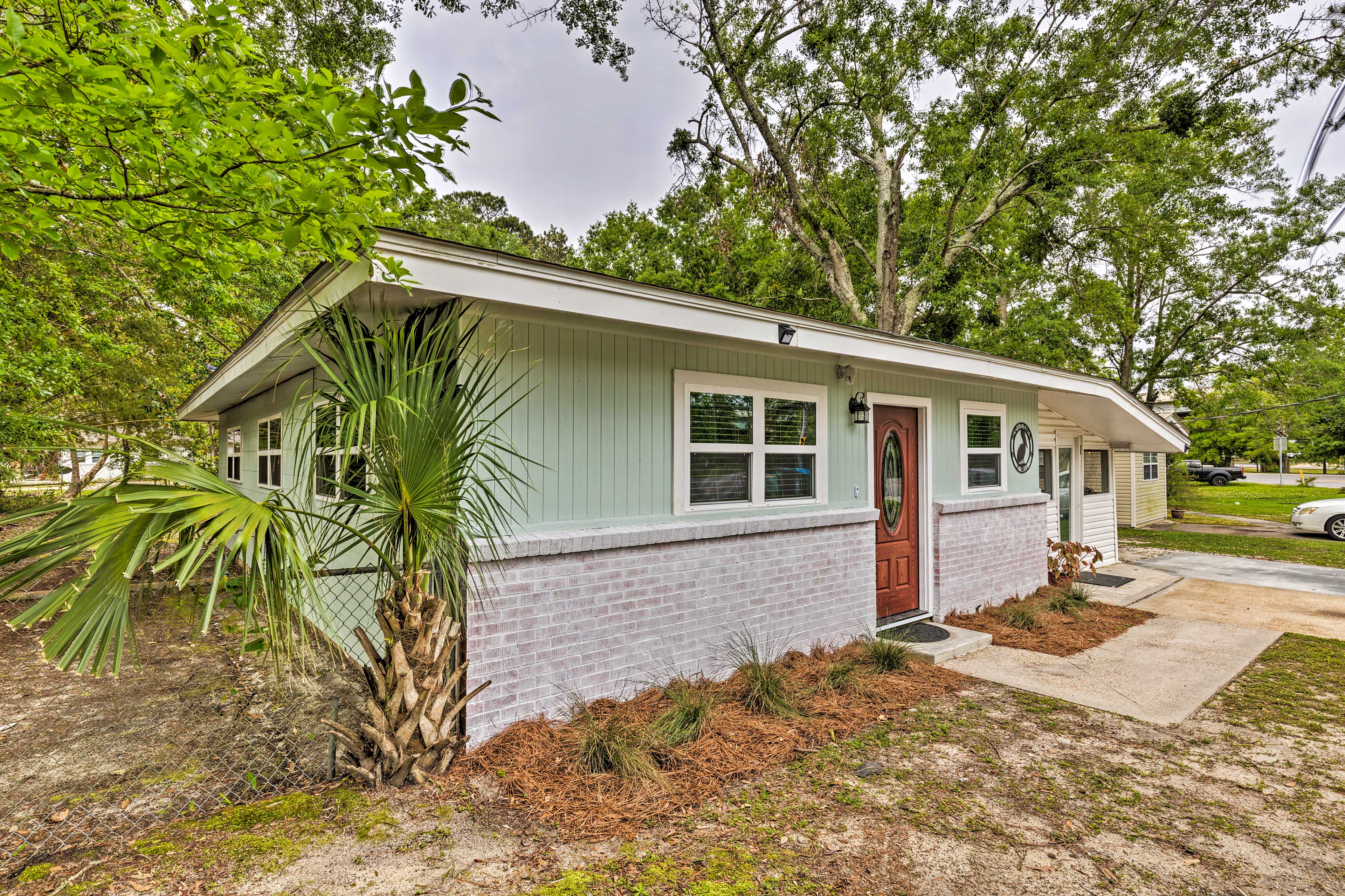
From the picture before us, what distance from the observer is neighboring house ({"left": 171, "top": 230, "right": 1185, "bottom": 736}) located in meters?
3.35

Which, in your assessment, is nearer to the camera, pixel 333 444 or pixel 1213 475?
pixel 333 444

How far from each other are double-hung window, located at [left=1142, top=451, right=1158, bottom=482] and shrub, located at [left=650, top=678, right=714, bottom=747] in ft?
55.2

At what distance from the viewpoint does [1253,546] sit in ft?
38.8

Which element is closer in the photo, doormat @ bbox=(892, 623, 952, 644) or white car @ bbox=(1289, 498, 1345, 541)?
doormat @ bbox=(892, 623, 952, 644)

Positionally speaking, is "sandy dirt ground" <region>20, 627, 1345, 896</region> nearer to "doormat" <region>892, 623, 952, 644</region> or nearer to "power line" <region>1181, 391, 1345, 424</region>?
"doormat" <region>892, 623, 952, 644</region>

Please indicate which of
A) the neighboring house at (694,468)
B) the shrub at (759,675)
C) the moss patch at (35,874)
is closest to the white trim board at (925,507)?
the neighboring house at (694,468)

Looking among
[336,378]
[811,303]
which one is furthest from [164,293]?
[811,303]

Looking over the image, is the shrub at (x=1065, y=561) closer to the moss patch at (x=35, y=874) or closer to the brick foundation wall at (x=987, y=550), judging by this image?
Answer: the brick foundation wall at (x=987, y=550)

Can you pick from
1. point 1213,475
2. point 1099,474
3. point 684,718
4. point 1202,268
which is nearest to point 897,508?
point 684,718

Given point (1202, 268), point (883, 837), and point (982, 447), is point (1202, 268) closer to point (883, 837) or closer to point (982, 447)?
point (982, 447)

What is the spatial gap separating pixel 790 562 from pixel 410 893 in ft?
10.8

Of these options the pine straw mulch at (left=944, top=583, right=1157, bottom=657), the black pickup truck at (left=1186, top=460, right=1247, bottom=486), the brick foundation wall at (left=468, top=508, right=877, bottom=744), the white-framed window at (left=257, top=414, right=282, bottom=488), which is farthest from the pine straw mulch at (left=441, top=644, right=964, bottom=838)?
the black pickup truck at (left=1186, top=460, right=1247, bottom=486)

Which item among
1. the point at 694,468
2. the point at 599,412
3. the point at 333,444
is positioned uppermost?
the point at 599,412

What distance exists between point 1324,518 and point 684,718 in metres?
17.3
